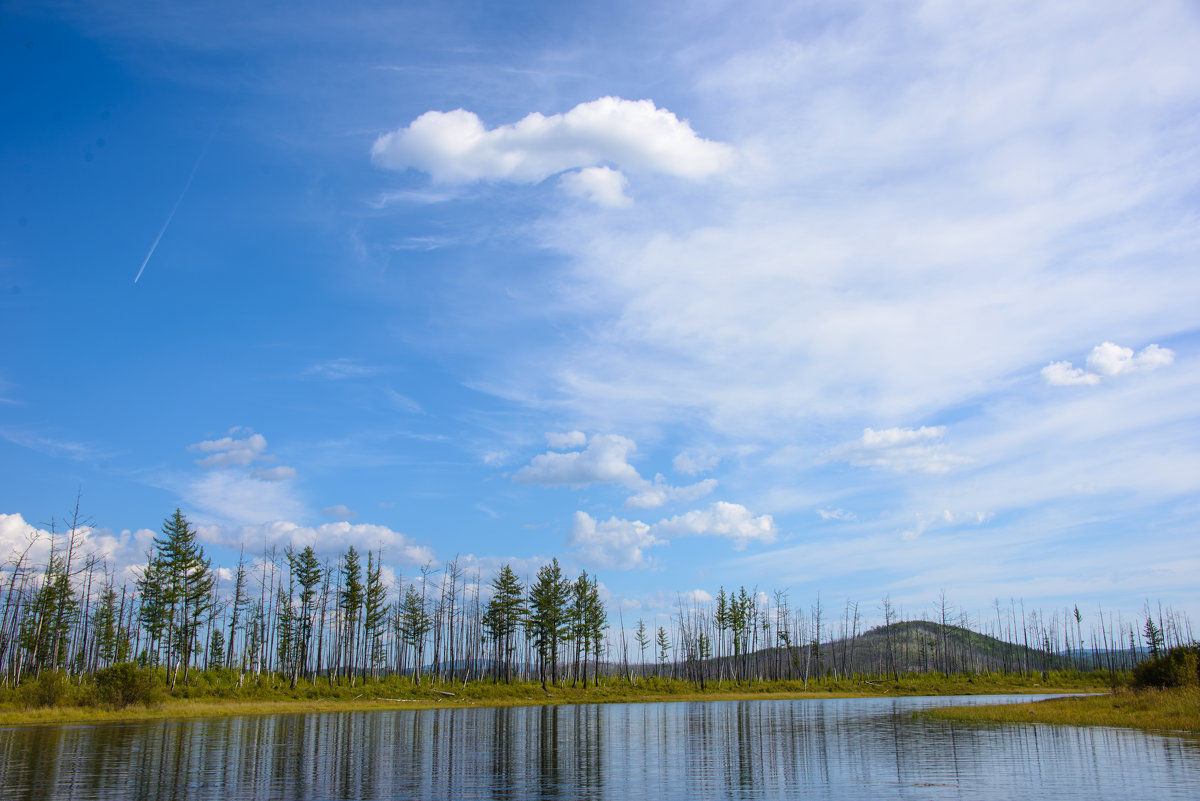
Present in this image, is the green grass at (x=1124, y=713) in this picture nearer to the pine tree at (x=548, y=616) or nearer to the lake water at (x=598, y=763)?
the lake water at (x=598, y=763)

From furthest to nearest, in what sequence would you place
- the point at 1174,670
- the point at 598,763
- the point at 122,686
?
the point at 122,686 < the point at 1174,670 < the point at 598,763

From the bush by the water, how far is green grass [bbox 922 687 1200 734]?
3.35 feet

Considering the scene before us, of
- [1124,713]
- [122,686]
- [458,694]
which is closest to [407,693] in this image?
[458,694]

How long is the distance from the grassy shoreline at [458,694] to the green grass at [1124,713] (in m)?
48.8

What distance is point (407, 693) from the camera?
269 ft

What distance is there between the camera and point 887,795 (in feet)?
63.1

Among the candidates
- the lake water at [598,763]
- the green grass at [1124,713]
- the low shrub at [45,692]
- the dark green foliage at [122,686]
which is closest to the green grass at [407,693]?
the low shrub at [45,692]

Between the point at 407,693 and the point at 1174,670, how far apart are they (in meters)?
69.4

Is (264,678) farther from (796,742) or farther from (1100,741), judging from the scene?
(1100,741)

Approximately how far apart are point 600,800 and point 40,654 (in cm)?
9175

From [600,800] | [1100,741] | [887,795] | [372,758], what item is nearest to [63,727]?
[372,758]

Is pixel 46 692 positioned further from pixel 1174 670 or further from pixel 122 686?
pixel 1174 670

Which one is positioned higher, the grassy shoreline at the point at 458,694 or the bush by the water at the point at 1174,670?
the bush by the water at the point at 1174,670

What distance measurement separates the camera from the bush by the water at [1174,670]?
45906 millimetres
